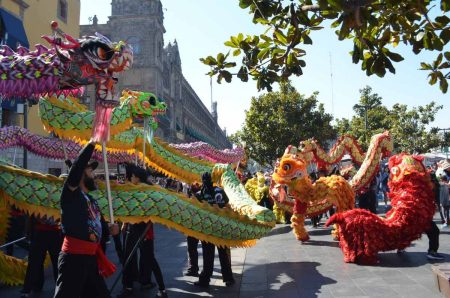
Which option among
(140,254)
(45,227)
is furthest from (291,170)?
(45,227)

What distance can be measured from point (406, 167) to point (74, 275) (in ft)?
18.2

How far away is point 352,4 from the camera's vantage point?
247 cm

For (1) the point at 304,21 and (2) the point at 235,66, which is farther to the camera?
(2) the point at 235,66

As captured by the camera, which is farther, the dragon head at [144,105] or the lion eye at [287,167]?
the lion eye at [287,167]

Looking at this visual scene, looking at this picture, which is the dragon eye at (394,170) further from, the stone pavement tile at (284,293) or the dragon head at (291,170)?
the stone pavement tile at (284,293)

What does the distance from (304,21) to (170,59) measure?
133ft

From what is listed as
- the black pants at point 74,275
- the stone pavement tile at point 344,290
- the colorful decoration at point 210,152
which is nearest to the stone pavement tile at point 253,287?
the stone pavement tile at point 344,290

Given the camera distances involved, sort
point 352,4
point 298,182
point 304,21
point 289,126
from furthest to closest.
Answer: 1. point 289,126
2. point 298,182
3. point 304,21
4. point 352,4

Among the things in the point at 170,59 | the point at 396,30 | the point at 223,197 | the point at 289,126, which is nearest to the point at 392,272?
the point at 223,197

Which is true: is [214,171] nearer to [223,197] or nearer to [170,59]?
[223,197]

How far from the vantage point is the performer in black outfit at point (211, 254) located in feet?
18.7

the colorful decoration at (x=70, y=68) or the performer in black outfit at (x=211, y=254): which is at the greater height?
the colorful decoration at (x=70, y=68)

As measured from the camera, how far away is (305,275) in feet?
20.2

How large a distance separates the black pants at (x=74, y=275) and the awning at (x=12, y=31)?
39.5 ft
